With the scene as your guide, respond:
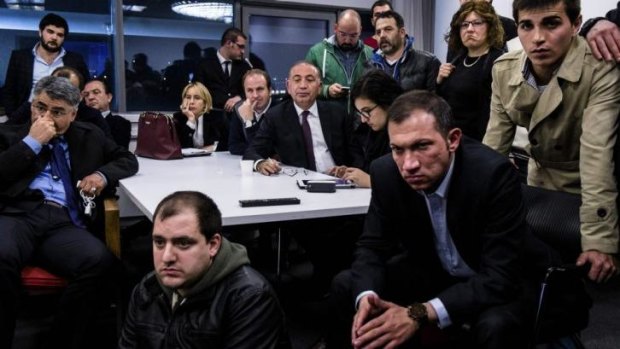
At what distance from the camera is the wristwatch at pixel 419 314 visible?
1.54m

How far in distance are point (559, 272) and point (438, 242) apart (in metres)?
0.37

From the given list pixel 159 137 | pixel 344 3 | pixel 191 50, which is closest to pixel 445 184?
pixel 159 137

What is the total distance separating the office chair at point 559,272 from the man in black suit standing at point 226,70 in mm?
3694

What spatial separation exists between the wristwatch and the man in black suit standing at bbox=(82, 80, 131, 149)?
9.67ft

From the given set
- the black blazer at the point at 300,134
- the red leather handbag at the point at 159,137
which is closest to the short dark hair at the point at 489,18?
the black blazer at the point at 300,134

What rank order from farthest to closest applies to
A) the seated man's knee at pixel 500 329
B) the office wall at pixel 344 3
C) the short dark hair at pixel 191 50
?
the office wall at pixel 344 3 → the short dark hair at pixel 191 50 → the seated man's knee at pixel 500 329

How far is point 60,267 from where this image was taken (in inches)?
89.6

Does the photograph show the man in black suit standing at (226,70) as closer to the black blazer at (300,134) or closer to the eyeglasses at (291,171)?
the black blazer at (300,134)

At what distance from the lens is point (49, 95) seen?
2582mm

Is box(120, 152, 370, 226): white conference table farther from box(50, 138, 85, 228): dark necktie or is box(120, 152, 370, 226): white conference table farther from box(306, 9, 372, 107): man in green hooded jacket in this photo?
box(306, 9, 372, 107): man in green hooded jacket

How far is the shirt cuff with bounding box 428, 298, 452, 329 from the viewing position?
61.2 inches

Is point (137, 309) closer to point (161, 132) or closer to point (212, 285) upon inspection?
point (212, 285)

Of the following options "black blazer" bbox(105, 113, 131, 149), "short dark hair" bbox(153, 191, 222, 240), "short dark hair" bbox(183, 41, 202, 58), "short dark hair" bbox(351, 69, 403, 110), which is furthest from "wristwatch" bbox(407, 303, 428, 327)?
"short dark hair" bbox(183, 41, 202, 58)

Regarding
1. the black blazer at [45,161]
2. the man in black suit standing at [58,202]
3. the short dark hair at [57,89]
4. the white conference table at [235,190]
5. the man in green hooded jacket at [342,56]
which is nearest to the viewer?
the white conference table at [235,190]
